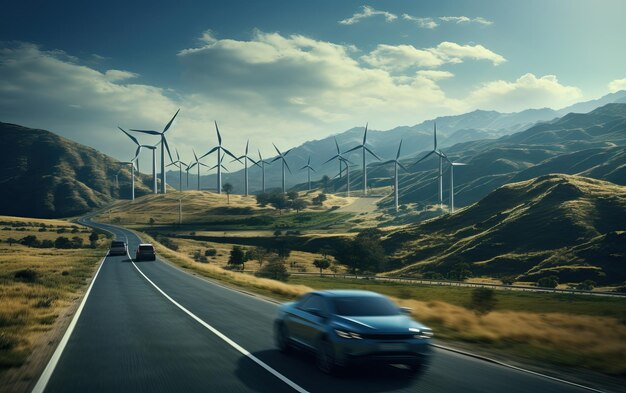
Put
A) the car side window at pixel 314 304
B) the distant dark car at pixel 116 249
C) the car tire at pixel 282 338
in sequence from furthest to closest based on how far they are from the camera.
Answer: the distant dark car at pixel 116 249, the car tire at pixel 282 338, the car side window at pixel 314 304

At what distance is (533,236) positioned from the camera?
117 m

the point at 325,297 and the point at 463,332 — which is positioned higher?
the point at 325,297

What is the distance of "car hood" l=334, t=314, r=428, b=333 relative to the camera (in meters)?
10.3

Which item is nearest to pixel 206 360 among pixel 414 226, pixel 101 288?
pixel 101 288

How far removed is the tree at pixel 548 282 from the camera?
8488 centimetres

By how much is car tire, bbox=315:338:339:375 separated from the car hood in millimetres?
476

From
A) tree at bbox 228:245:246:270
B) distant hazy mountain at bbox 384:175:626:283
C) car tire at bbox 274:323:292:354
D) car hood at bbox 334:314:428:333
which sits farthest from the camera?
distant hazy mountain at bbox 384:175:626:283

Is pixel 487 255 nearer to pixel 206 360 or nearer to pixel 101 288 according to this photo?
pixel 101 288

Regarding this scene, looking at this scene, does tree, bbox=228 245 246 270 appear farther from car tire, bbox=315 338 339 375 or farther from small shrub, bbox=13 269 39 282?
car tire, bbox=315 338 339 375

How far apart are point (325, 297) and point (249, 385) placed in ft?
8.64

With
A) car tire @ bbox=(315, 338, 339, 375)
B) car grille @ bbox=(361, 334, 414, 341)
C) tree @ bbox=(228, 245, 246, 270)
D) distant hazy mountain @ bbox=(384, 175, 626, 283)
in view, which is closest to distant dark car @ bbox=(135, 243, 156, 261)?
tree @ bbox=(228, 245, 246, 270)

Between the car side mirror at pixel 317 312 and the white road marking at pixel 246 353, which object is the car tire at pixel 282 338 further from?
the car side mirror at pixel 317 312

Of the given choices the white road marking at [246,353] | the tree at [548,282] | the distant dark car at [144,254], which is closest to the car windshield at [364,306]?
the white road marking at [246,353]

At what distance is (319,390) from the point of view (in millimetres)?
9305
